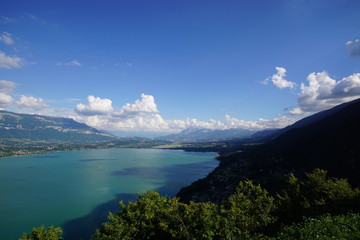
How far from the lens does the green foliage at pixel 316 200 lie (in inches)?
1406

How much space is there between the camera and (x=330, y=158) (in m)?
129

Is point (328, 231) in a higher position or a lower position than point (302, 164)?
higher

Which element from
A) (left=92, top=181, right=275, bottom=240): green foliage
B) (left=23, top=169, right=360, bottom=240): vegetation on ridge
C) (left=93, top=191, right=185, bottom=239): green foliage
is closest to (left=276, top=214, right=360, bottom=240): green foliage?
(left=23, top=169, right=360, bottom=240): vegetation on ridge

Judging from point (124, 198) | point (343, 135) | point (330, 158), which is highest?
point (343, 135)

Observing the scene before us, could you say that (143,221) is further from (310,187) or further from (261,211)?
(310,187)

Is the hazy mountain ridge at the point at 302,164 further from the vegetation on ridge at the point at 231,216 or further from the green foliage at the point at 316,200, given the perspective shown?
the vegetation on ridge at the point at 231,216

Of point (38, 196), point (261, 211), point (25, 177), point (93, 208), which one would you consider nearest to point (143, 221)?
point (261, 211)

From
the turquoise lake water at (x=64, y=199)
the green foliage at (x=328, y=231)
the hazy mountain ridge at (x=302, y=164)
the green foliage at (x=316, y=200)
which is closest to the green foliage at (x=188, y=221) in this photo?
the green foliage at (x=316, y=200)

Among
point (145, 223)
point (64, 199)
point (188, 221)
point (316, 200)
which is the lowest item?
point (64, 199)

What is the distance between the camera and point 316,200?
40281mm

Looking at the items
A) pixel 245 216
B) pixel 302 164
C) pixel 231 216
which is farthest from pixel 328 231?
pixel 302 164

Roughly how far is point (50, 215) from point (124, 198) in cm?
3539

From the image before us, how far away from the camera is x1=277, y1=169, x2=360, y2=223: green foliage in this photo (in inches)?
1406

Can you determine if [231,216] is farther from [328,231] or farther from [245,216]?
[328,231]
